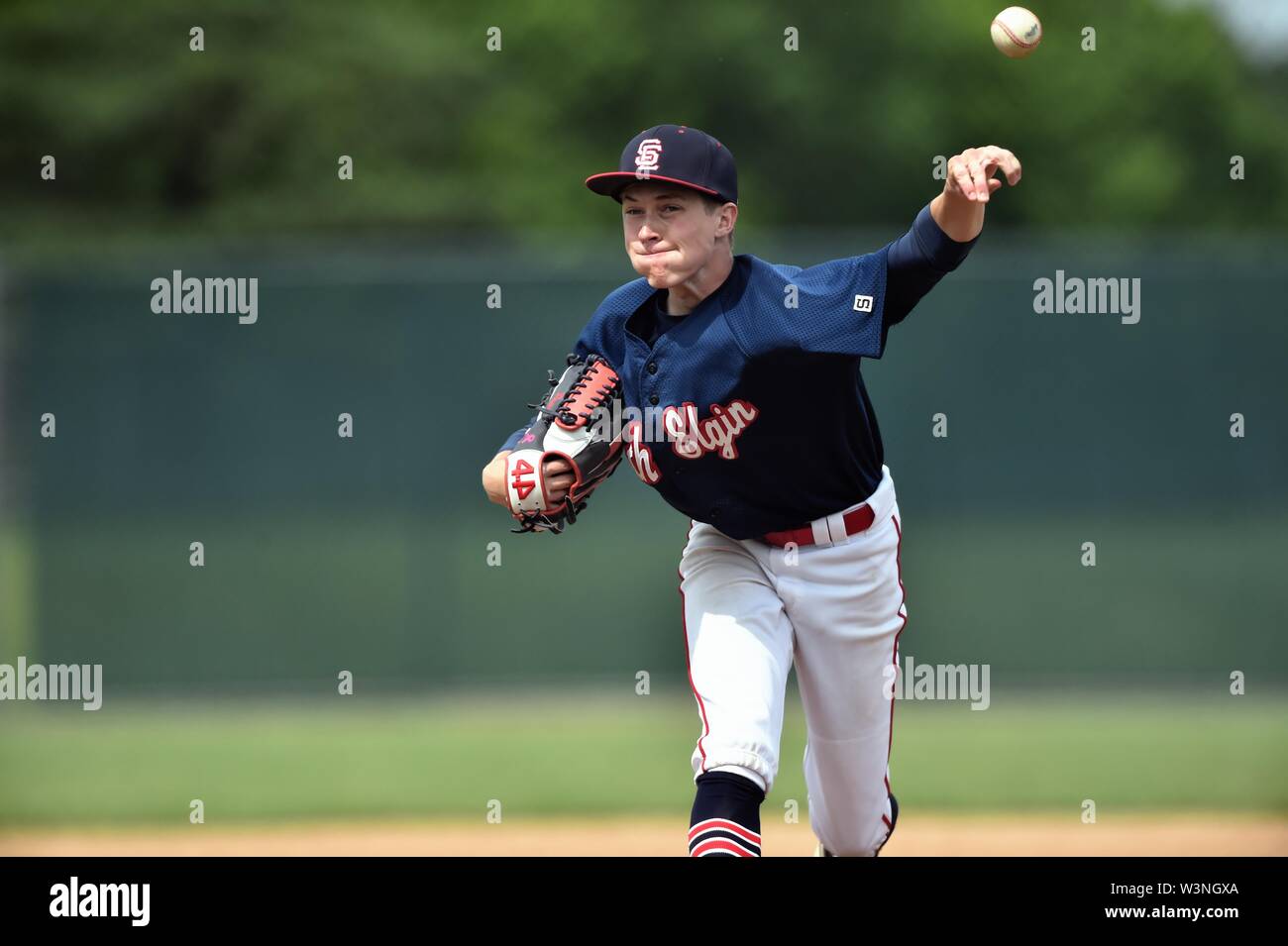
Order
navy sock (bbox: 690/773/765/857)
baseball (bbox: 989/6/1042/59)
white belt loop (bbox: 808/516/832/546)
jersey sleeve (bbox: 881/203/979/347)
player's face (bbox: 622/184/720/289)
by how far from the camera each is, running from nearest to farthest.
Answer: navy sock (bbox: 690/773/765/857), jersey sleeve (bbox: 881/203/979/347), player's face (bbox: 622/184/720/289), baseball (bbox: 989/6/1042/59), white belt loop (bbox: 808/516/832/546)

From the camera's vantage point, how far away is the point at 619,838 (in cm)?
643

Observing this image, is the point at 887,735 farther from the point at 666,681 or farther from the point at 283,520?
the point at 283,520

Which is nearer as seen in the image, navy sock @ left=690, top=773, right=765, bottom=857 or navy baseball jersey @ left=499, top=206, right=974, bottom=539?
navy sock @ left=690, top=773, right=765, bottom=857

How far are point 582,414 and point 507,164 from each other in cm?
1969

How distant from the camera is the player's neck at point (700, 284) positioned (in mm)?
3891

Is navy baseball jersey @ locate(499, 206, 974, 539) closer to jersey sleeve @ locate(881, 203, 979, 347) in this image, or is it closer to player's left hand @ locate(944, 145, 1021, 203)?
jersey sleeve @ locate(881, 203, 979, 347)

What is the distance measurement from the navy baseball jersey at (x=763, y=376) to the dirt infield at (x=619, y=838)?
7.49ft

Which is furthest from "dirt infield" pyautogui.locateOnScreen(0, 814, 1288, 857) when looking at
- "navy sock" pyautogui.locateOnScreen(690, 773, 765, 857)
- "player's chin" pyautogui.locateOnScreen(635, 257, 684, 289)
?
"player's chin" pyautogui.locateOnScreen(635, 257, 684, 289)

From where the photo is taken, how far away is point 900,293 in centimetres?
376

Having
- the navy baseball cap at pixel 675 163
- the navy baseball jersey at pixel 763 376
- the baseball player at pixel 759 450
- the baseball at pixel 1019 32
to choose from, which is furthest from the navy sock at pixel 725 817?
the baseball at pixel 1019 32

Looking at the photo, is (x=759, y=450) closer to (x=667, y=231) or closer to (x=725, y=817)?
(x=667, y=231)

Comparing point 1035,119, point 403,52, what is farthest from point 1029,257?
point 1035,119

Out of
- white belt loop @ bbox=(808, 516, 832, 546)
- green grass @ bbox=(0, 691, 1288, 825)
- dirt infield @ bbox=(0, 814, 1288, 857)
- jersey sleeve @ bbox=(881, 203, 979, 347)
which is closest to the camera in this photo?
jersey sleeve @ bbox=(881, 203, 979, 347)

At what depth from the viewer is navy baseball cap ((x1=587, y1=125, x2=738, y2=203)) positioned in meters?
3.69
